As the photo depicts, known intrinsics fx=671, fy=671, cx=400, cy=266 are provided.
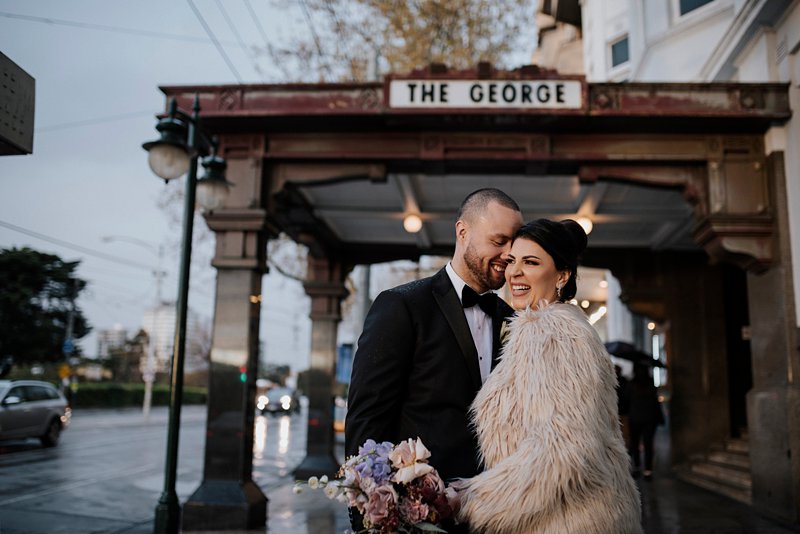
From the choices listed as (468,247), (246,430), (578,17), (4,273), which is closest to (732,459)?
(246,430)

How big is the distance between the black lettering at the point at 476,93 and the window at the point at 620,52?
12847 mm

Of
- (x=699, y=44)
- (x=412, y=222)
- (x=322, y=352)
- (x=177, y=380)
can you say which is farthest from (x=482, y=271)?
(x=699, y=44)

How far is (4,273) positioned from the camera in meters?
30.6

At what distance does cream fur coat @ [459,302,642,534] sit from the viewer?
204 centimetres

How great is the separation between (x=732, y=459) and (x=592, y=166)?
6752 millimetres

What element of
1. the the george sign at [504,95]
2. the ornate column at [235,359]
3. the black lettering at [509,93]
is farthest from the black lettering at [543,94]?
the ornate column at [235,359]

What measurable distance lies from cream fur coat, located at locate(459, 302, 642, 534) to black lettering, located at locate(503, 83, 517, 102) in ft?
18.6

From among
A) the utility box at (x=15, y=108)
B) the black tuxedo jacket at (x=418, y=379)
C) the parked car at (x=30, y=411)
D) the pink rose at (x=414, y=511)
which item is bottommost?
the parked car at (x=30, y=411)

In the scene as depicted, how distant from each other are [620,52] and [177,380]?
1665 cm

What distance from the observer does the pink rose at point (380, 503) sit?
200 cm

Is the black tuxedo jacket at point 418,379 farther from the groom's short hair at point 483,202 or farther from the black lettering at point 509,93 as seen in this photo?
the black lettering at point 509,93

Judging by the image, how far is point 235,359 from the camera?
7863 millimetres

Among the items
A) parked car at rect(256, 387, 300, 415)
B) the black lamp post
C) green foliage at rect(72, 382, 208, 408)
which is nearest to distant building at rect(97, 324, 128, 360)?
green foliage at rect(72, 382, 208, 408)

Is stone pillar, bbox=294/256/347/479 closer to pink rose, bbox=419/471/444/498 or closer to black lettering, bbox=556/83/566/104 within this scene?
black lettering, bbox=556/83/566/104
